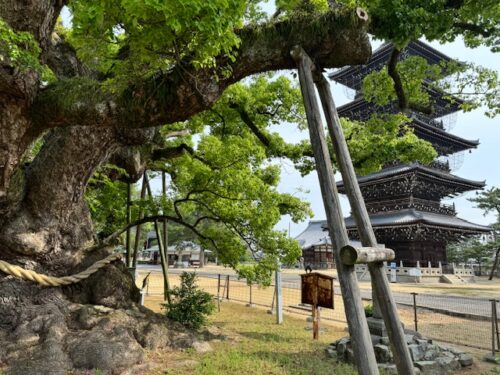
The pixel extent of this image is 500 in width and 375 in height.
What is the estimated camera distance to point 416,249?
1032 inches

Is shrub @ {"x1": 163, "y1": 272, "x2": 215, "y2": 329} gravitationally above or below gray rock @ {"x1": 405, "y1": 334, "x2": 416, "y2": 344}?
above

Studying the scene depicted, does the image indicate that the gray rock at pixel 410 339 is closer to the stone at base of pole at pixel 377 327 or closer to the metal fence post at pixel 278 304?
the stone at base of pole at pixel 377 327

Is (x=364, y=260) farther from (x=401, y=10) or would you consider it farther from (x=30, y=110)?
(x=30, y=110)

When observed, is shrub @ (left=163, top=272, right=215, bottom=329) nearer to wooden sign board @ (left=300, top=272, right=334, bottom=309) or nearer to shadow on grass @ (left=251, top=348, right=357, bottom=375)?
shadow on grass @ (left=251, top=348, right=357, bottom=375)

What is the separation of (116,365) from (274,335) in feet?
11.7

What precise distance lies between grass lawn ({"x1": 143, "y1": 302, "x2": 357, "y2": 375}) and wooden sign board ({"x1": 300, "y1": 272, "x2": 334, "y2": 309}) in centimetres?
73

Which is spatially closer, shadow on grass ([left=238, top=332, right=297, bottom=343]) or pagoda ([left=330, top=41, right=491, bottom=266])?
shadow on grass ([left=238, top=332, right=297, bottom=343])

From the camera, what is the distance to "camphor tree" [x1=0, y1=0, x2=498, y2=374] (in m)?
3.26

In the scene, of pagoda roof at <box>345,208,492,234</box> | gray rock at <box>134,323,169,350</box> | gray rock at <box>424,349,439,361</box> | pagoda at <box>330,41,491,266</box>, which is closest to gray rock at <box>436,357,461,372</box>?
gray rock at <box>424,349,439,361</box>

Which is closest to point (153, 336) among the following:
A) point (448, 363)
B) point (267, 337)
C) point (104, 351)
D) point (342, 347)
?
point (104, 351)

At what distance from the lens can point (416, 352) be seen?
18.7ft

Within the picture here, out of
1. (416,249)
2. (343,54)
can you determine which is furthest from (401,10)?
(416,249)

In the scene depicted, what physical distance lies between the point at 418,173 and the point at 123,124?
24.4 meters

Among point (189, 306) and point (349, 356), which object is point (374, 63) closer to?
point (189, 306)
